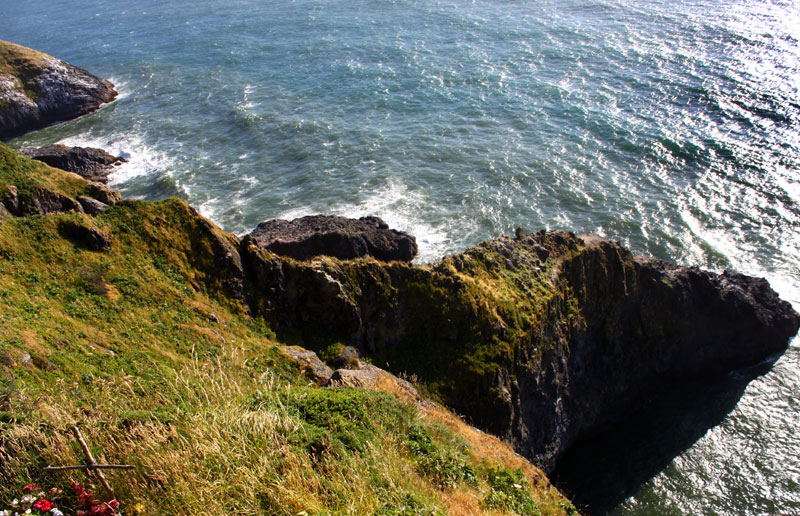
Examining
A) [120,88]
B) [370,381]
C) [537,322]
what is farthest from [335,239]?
[120,88]

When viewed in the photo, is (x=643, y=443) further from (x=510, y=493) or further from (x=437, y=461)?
(x=437, y=461)

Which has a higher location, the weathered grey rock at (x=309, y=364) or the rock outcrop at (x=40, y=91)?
the rock outcrop at (x=40, y=91)

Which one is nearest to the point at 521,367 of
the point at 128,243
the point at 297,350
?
the point at 297,350

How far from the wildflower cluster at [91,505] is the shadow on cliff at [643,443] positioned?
79.7 feet

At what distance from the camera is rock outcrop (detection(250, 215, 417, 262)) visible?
32.6m

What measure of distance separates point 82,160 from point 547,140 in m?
54.3

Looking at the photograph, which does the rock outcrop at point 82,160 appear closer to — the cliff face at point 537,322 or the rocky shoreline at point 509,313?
the rocky shoreline at point 509,313

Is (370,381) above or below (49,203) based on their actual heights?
below

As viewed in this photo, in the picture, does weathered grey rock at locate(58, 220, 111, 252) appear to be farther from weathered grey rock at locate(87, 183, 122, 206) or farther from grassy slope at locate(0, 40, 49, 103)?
grassy slope at locate(0, 40, 49, 103)

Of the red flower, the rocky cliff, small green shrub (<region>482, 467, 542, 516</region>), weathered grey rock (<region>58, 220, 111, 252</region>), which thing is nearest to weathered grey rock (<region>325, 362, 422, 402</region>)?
the rocky cliff

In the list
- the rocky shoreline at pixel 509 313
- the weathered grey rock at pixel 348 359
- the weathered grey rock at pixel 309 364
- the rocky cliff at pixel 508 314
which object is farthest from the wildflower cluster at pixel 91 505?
the rocky shoreline at pixel 509 313

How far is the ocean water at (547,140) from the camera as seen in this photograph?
107 feet

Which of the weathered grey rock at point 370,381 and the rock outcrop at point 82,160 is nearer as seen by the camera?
the weathered grey rock at point 370,381

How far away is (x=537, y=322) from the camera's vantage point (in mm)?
28734
